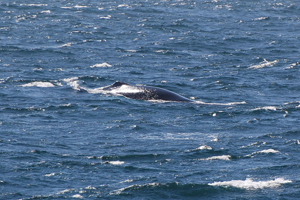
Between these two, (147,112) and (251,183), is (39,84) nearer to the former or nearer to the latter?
(147,112)

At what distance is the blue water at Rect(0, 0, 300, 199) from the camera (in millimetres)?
14789

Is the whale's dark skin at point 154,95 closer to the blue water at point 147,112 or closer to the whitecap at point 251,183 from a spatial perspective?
the blue water at point 147,112

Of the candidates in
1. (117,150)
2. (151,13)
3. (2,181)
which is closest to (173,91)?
(117,150)

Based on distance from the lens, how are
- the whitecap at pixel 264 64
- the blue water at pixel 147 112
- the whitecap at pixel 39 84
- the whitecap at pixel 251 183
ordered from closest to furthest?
the whitecap at pixel 251 183, the blue water at pixel 147 112, the whitecap at pixel 39 84, the whitecap at pixel 264 64

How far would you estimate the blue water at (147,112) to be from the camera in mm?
14789

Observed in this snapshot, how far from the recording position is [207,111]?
2170 cm

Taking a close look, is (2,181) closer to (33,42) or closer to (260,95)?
(260,95)

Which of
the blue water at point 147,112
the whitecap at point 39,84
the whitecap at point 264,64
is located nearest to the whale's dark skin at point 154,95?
the blue water at point 147,112

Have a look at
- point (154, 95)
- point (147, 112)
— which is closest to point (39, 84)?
point (154, 95)

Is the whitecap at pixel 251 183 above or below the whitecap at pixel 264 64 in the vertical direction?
above

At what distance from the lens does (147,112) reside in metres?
21.5

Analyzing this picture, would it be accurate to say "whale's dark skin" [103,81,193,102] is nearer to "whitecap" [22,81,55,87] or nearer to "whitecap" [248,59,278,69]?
"whitecap" [22,81,55,87]

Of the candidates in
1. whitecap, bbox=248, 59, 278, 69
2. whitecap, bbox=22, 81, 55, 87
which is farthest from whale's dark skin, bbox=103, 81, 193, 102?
whitecap, bbox=248, 59, 278, 69

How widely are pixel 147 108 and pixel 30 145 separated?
20.3ft
